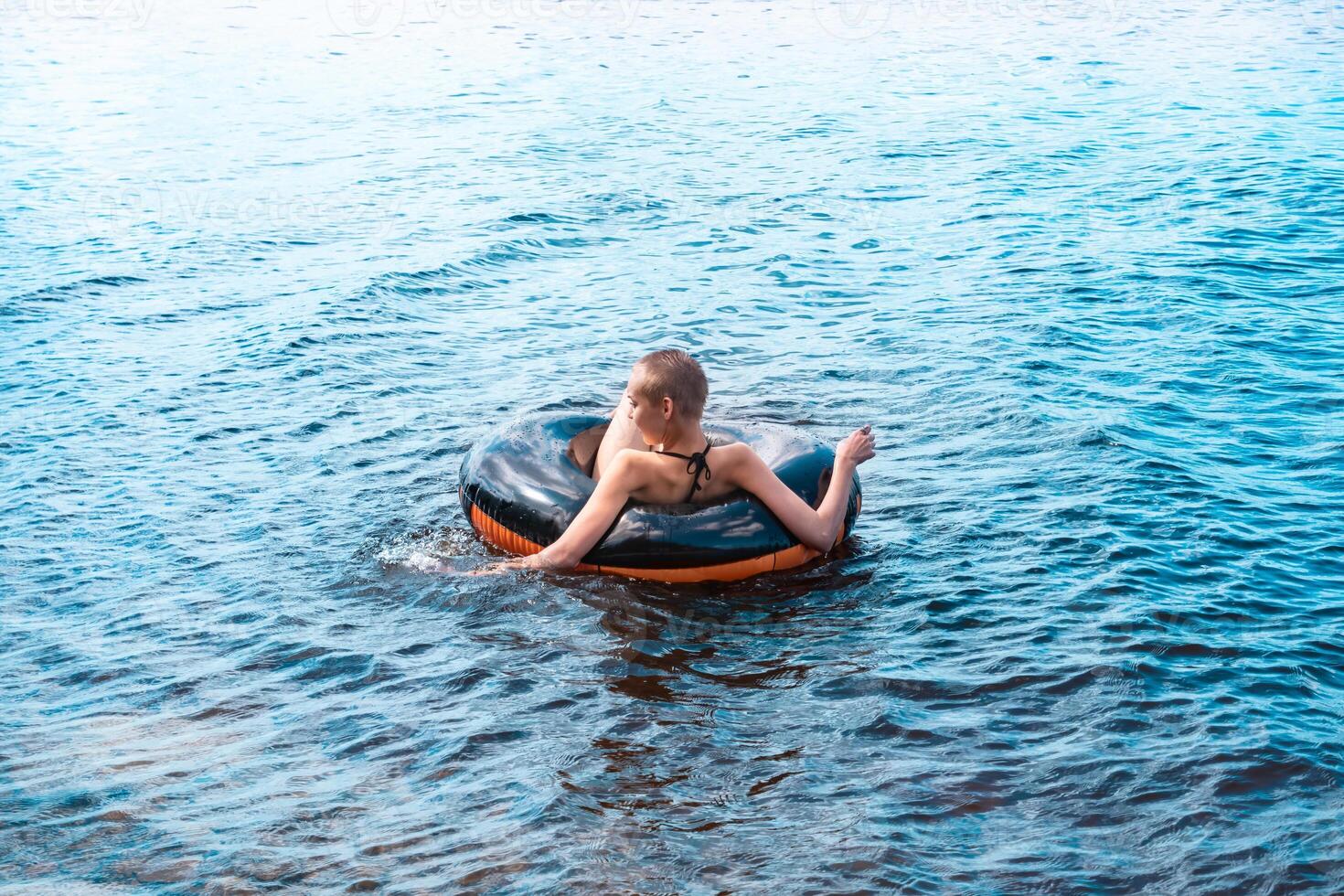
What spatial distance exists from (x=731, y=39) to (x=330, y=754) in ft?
89.7

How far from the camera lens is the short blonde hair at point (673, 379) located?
6086mm

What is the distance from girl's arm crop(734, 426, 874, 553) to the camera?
20.9 feet

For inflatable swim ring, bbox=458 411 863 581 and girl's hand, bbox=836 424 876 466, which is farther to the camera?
girl's hand, bbox=836 424 876 466

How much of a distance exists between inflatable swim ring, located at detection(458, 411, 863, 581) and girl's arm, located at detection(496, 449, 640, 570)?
0.09m

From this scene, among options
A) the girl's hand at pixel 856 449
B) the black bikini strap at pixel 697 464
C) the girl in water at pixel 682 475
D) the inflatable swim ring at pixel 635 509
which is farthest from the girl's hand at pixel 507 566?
the girl's hand at pixel 856 449

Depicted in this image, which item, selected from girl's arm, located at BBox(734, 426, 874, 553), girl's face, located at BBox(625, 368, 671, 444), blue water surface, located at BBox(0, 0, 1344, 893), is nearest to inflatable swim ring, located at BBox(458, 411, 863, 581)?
girl's arm, located at BBox(734, 426, 874, 553)

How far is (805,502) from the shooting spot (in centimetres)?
658

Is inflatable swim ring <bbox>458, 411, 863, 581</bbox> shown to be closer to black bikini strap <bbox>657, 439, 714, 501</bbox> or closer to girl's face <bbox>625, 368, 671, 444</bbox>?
black bikini strap <bbox>657, 439, 714, 501</bbox>

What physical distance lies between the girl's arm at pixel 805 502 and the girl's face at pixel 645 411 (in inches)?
→ 17.4

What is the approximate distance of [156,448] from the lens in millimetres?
8836

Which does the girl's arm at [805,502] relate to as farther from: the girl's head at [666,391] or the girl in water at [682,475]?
the girl's head at [666,391]

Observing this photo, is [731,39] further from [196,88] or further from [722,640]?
[722,640]

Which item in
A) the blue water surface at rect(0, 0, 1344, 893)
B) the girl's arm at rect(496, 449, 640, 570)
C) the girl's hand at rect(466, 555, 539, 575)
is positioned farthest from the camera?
the girl's hand at rect(466, 555, 539, 575)

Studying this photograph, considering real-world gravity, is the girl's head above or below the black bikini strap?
above
